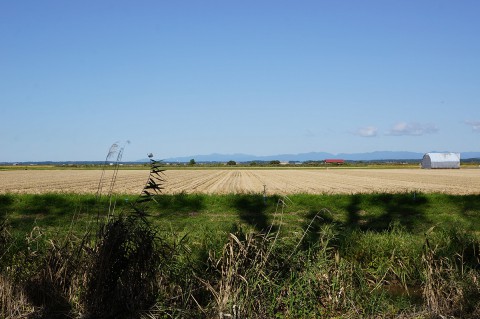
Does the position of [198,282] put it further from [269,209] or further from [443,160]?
[443,160]

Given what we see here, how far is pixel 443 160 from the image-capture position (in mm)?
109812

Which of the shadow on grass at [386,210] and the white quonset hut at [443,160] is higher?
the white quonset hut at [443,160]

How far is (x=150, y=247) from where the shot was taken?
6680mm

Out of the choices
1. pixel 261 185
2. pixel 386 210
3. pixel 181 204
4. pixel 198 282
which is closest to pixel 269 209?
pixel 181 204

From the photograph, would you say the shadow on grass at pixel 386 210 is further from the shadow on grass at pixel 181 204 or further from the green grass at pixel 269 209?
the shadow on grass at pixel 181 204

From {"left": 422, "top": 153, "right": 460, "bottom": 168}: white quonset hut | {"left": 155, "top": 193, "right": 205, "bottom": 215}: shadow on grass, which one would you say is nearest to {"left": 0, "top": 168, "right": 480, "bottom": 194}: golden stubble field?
{"left": 155, "top": 193, "right": 205, "bottom": 215}: shadow on grass

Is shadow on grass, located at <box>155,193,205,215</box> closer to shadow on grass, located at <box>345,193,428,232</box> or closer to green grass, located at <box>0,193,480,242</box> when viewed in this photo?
green grass, located at <box>0,193,480,242</box>

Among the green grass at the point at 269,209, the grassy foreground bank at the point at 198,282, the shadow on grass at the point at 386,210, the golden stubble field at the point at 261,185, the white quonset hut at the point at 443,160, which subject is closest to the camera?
the grassy foreground bank at the point at 198,282

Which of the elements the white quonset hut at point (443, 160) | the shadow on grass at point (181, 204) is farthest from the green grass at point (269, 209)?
the white quonset hut at point (443, 160)

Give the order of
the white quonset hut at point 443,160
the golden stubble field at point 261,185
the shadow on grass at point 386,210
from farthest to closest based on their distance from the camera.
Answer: the white quonset hut at point 443,160, the golden stubble field at point 261,185, the shadow on grass at point 386,210

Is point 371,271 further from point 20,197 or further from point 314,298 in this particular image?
point 20,197

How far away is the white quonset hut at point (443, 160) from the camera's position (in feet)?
358

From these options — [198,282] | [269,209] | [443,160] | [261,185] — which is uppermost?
[443,160]

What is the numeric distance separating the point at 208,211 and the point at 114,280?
47.7 ft
